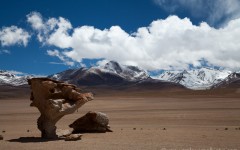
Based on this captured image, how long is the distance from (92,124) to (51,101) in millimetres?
4328

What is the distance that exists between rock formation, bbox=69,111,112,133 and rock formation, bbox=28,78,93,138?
9.46 feet

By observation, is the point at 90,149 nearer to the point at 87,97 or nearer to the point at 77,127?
the point at 87,97

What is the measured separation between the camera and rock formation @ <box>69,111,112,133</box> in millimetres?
21188

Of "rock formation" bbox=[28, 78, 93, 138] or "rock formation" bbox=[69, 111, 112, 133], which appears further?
"rock formation" bbox=[69, 111, 112, 133]

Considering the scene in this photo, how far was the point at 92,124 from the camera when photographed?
21297 millimetres

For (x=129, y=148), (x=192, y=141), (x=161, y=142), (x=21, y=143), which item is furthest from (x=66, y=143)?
(x=192, y=141)

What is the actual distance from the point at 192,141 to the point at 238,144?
2.00 m

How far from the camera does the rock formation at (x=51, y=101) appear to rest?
17.8 metres

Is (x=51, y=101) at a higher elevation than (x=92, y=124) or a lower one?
higher

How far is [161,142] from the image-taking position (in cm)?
1573

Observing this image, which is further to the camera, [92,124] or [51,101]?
[92,124]

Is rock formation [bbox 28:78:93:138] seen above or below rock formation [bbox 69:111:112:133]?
above

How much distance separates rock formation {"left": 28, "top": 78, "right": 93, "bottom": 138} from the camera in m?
17.8

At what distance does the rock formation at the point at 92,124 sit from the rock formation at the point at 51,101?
2.88 m
